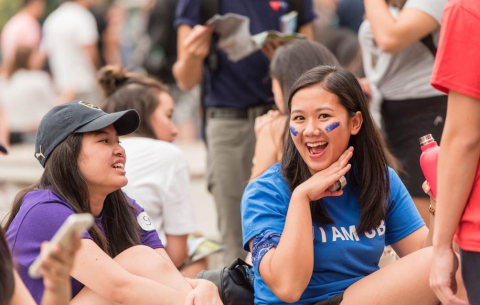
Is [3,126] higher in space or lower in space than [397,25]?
lower

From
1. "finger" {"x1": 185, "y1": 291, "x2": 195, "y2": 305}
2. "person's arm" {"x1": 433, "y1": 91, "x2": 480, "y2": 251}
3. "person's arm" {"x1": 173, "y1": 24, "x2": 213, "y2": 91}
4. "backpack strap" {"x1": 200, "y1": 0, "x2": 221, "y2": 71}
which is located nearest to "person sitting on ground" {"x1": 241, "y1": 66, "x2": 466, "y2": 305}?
"finger" {"x1": 185, "y1": 291, "x2": 195, "y2": 305}

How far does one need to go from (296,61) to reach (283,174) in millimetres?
1142

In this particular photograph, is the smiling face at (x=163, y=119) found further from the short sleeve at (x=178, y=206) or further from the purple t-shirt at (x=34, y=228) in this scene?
the purple t-shirt at (x=34, y=228)

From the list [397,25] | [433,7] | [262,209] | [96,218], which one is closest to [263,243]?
[262,209]

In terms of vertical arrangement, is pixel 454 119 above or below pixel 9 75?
above

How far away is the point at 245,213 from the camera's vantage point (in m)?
3.03

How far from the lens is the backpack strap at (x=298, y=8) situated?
4.96m

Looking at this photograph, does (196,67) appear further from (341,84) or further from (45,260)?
(45,260)

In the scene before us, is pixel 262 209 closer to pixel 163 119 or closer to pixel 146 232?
pixel 146 232

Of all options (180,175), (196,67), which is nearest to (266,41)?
(196,67)

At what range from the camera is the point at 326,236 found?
301 cm

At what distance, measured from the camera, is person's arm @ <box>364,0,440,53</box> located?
12.5ft

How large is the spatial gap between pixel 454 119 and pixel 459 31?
25cm

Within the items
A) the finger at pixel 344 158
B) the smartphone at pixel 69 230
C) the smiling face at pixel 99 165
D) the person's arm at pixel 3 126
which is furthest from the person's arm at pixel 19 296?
the person's arm at pixel 3 126
